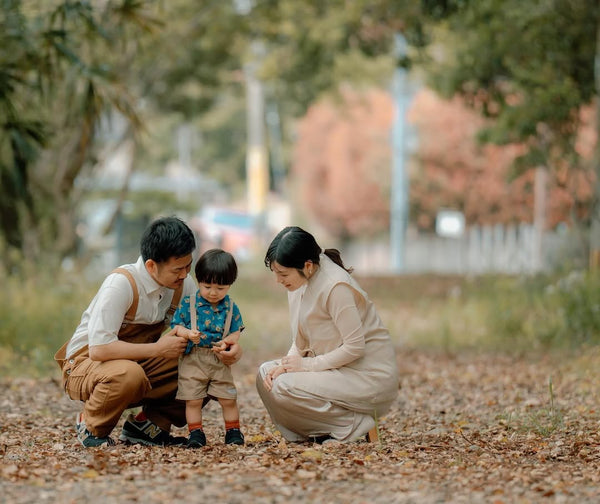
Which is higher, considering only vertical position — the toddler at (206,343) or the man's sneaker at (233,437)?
the toddler at (206,343)

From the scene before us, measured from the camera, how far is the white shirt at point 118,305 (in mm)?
5531

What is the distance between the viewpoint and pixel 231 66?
25.2 m

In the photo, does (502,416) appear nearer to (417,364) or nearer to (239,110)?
(417,364)

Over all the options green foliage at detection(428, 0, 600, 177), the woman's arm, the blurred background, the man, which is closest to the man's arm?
the man

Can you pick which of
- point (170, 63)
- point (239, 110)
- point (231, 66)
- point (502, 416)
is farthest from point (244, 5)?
point (239, 110)

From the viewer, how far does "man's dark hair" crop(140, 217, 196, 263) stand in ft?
18.0

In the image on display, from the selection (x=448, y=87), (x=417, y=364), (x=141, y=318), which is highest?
(x=448, y=87)

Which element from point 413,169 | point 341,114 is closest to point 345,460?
point 341,114

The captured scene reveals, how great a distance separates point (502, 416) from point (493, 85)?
10726 millimetres

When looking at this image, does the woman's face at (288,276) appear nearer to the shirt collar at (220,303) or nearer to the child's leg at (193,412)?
the shirt collar at (220,303)

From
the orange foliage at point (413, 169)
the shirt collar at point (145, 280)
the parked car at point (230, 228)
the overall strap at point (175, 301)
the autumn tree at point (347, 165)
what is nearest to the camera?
the shirt collar at point (145, 280)

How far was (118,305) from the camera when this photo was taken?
5.54 metres

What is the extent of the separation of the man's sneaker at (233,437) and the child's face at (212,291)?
2.42 ft

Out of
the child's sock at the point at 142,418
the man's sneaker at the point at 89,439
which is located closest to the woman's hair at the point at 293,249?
the child's sock at the point at 142,418
